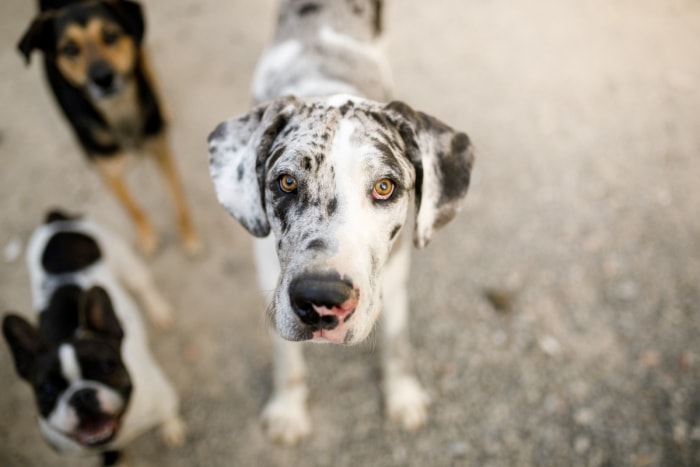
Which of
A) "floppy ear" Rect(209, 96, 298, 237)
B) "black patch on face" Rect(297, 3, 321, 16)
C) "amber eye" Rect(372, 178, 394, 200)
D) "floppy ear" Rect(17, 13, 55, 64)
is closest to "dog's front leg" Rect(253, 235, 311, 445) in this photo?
"floppy ear" Rect(209, 96, 298, 237)

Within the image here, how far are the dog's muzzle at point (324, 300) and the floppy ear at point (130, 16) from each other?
2821 mm

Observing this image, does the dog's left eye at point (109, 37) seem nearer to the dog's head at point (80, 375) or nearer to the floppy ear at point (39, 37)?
the floppy ear at point (39, 37)

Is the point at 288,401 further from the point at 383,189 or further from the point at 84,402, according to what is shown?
the point at 383,189

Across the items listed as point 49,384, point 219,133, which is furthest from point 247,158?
point 49,384

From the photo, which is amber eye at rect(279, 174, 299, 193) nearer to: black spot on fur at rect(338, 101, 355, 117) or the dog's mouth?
black spot on fur at rect(338, 101, 355, 117)

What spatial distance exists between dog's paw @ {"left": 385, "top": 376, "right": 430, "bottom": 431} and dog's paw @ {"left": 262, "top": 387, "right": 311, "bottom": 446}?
68 centimetres

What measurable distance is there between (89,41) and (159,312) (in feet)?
7.39

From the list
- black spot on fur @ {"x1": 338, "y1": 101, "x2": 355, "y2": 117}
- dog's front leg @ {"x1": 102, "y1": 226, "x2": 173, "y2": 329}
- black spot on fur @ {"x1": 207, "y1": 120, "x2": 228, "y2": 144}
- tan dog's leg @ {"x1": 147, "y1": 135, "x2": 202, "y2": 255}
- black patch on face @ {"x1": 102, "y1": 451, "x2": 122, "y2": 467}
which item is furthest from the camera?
tan dog's leg @ {"x1": 147, "y1": 135, "x2": 202, "y2": 255}

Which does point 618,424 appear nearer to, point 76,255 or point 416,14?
point 76,255

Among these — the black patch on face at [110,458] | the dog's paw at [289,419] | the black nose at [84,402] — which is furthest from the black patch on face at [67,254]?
the dog's paw at [289,419]

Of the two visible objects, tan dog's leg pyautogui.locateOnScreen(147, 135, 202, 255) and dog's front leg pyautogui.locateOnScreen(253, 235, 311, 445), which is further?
tan dog's leg pyautogui.locateOnScreen(147, 135, 202, 255)

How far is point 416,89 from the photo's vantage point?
5.75 meters

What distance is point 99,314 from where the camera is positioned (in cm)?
307

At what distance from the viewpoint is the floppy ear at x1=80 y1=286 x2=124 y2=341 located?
304 cm
